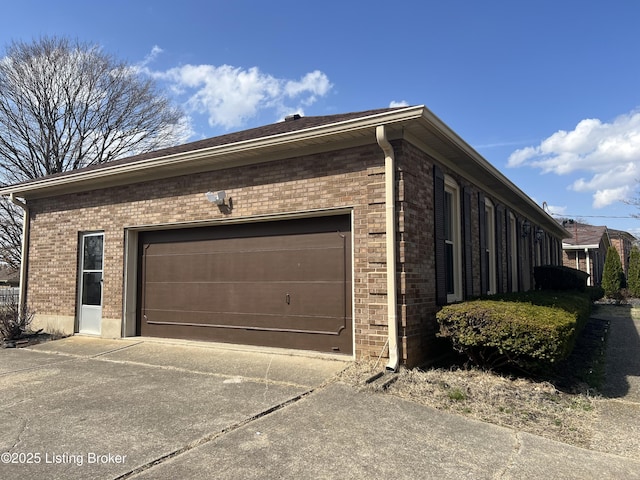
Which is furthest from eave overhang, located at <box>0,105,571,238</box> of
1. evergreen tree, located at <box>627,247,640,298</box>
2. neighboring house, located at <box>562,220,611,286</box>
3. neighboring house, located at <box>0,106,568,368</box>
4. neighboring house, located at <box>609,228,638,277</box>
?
neighboring house, located at <box>609,228,638,277</box>

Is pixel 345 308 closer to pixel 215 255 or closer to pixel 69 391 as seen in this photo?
pixel 215 255

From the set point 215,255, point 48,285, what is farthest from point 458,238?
point 48,285

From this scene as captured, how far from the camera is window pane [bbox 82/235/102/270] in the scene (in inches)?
384

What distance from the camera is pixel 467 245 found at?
881 centimetres

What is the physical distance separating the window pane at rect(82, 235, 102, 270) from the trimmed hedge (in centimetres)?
720

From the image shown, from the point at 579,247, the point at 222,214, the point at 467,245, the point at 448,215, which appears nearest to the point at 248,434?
the point at 222,214

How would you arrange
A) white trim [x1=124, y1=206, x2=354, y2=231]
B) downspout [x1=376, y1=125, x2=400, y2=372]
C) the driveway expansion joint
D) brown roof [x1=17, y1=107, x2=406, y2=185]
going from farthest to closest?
1. brown roof [x1=17, y1=107, x2=406, y2=185]
2. white trim [x1=124, y1=206, x2=354, y2=231]
3. downspout [x1=376, y1=125, x2=400, y2=372]
4. the driveway expansion joint

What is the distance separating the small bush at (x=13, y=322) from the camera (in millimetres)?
9234

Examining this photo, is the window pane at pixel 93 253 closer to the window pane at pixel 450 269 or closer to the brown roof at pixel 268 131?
the brown roof at pixel 268 131

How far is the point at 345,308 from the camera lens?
22.9ft

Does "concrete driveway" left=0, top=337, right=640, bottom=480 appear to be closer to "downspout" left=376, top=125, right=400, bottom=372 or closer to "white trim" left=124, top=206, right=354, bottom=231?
"downspout" left=376, top=125, right=400, bottom=372

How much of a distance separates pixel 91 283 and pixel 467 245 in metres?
7.86

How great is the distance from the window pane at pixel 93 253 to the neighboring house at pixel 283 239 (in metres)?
0.04

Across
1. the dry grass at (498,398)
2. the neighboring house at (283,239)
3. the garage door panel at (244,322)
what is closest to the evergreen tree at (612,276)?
the neighboring house at (283,239)
